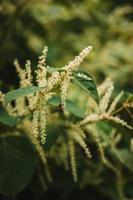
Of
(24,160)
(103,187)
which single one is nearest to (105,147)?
(103,187)

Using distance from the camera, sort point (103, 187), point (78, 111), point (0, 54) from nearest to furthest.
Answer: point (78, 111)
point (103, 187)
point (0, 54)

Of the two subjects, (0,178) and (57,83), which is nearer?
(57,83)

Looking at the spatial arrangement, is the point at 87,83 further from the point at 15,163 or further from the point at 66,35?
the point at 66,35

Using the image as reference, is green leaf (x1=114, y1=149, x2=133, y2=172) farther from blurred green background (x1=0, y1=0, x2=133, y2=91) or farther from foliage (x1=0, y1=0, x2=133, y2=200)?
blurred green background (x1=0, y1=0, x2=133, y2=91)

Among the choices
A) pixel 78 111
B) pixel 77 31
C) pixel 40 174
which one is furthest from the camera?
pixel 77 31

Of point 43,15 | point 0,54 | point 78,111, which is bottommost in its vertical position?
point 78,111

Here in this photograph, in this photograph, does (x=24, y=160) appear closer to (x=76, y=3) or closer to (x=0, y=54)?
(x=0, y=54)

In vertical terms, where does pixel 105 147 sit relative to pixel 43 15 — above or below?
below

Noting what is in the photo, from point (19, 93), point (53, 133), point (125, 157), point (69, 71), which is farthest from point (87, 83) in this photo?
point (125, 157)
